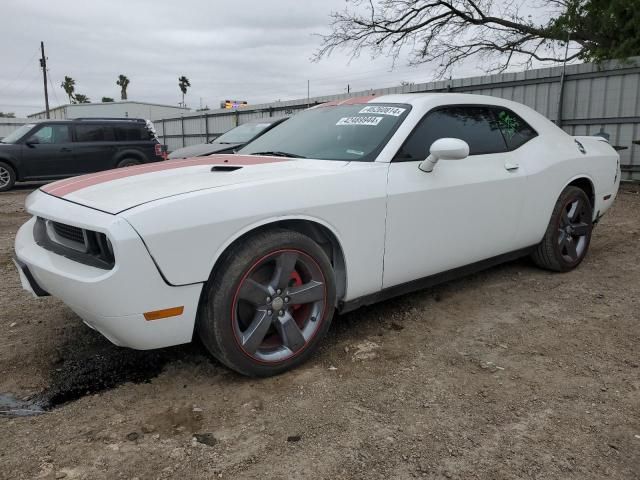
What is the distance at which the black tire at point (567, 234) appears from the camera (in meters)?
4.20

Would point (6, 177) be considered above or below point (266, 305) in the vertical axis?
below

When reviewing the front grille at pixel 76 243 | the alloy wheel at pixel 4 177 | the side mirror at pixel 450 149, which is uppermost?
the side mirror at pixel 450 149

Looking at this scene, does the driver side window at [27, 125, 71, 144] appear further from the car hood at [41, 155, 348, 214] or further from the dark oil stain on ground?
the dark oil stain on ground

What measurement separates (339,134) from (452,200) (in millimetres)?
832

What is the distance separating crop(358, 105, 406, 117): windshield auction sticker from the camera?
3290mm

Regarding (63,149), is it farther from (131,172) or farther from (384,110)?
(384,110)

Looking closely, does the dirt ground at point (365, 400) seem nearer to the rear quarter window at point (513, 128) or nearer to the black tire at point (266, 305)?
the black tire at point (266, 305)

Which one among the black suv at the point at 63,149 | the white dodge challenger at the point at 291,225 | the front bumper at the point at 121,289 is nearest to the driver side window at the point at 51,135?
the black suv at the point at 63,149

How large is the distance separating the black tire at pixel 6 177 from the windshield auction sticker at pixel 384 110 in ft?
36.2

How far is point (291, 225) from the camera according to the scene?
2689 mm

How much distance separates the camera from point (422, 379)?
104 inches

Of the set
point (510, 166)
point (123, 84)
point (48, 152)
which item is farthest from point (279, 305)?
point (123, 84)

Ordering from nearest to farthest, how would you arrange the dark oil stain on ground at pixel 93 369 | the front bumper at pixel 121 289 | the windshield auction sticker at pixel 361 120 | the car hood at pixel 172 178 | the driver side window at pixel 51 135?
the front bumper at pixel 121 289 < the car hood at pixel 172 178 < the dark oil stain on ground at pixel 93 369 < the windshield auction sticker at pixel 361 120 < the driver side window at pixel 51 135

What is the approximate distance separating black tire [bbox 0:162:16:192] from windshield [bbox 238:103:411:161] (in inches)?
402
